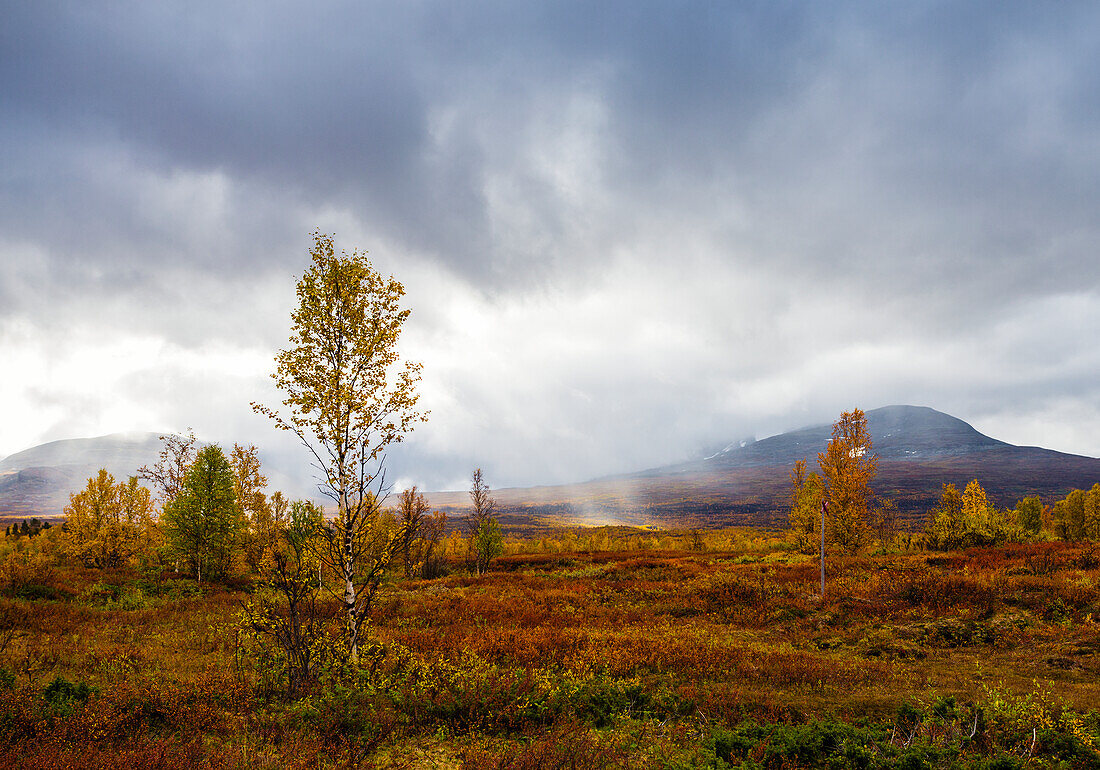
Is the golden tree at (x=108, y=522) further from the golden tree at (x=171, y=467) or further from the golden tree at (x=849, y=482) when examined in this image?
the golden tree at (x=849, y=482)

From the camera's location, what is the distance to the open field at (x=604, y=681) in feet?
21.8

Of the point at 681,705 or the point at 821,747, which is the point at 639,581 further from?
the point at 821,747

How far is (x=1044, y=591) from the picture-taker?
1759 cm

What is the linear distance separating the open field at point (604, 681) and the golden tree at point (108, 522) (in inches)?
478

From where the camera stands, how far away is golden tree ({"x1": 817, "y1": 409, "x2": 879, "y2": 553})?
3419cm

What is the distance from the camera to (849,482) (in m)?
34.7

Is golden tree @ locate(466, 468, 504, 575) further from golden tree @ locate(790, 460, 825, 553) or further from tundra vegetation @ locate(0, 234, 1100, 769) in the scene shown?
golden tree @ locate(790, 460, 825, 553)

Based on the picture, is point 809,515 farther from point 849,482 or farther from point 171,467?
point 171,467

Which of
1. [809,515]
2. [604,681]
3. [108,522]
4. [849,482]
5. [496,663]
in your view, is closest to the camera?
[604,681]

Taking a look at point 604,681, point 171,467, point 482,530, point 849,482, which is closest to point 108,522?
point 171,467

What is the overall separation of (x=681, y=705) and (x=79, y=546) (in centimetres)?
4182

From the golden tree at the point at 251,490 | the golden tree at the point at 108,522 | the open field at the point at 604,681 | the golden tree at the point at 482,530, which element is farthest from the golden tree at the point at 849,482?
the golden tree at the point at 108,522

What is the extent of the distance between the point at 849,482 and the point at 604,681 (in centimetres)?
3208

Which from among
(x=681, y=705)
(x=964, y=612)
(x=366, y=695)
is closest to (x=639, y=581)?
(x=964, y=612)
